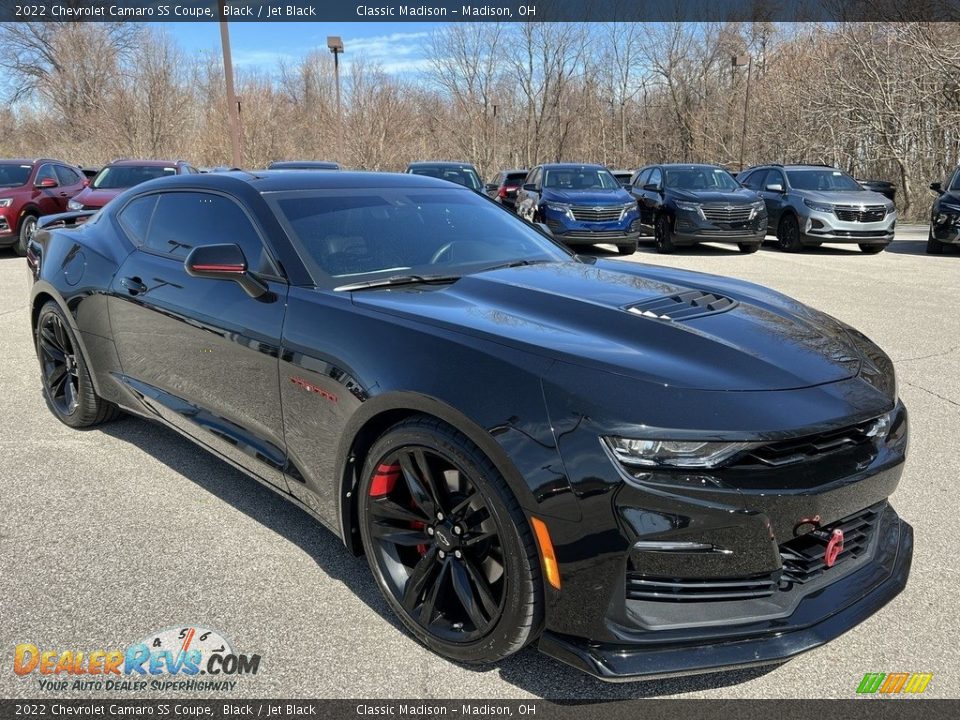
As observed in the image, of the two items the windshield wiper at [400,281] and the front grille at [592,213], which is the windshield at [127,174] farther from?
the windshield wiper at [400,281]

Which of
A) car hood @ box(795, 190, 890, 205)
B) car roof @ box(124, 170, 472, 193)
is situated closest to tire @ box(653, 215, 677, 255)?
car hood @ box(795, 190, 890, 205)

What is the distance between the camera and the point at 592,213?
13.1 m

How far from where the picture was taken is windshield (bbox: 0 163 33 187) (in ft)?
45.6

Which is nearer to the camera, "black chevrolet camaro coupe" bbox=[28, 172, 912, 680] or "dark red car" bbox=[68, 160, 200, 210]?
"black chevrolet camaro coupe" bbox=[28, 172, 912, 680]

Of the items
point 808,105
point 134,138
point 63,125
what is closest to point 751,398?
point 808,105

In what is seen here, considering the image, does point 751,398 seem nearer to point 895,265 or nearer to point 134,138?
point 895,265

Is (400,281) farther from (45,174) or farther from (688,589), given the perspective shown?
(45,174)

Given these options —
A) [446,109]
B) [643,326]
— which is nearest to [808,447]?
[643,326]

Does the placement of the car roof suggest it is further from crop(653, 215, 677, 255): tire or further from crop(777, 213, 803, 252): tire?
crop(777, 213, 803, 252): tire

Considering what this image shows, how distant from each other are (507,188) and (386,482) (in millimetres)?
15922

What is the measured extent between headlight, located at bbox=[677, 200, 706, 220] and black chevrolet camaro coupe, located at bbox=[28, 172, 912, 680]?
10855 millimetres

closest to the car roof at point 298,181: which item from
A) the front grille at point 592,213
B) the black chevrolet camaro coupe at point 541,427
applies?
the black chevrolet camaro coupe at point 541,427

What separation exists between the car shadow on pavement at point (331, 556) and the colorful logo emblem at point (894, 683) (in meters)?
0.29

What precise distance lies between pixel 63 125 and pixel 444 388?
47686mm
